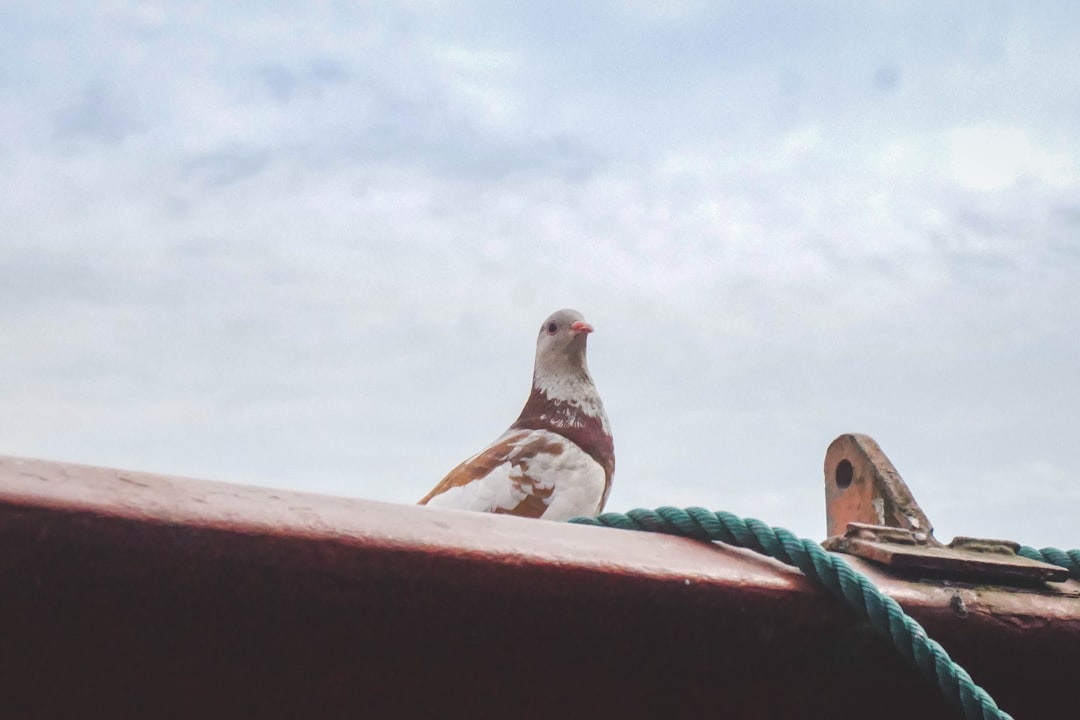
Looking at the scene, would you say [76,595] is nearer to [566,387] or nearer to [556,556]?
[556,556]

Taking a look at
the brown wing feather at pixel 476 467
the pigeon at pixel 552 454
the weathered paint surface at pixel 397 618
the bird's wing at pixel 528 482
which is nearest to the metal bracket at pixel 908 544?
the weathered paint surface at pixel 397 618

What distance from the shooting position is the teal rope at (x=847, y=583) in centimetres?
96

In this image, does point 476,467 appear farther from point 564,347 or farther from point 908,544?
point 908,544

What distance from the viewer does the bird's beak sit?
3.96 m

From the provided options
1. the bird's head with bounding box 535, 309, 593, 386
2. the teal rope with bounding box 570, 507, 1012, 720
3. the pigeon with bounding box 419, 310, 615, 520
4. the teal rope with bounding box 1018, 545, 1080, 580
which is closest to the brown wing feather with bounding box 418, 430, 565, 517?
the pigeon with bounding box 419, 310, 615, 520

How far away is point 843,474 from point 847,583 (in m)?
0.63

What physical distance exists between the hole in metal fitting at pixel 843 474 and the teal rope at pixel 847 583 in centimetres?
54

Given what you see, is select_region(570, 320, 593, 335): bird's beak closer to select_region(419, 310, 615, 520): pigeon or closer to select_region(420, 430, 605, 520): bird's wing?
select_region(419, 310, 615, 520): pigeon

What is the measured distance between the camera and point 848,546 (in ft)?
3.90

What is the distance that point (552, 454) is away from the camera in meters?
3.38

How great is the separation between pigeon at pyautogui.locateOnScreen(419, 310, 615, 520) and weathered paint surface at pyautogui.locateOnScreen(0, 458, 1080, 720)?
1.92 m

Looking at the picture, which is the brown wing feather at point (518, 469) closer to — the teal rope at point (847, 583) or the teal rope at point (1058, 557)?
the teal rope at point (1058, 557)

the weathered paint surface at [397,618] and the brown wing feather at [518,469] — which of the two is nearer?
the weathered paint surface at [397,618]

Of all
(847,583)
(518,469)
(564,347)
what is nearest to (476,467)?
(518,469)
